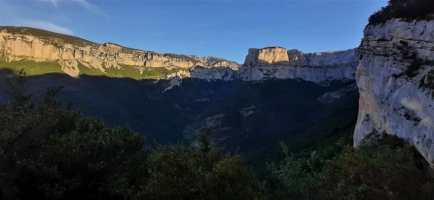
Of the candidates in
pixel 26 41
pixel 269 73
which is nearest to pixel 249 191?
pixel 26 41

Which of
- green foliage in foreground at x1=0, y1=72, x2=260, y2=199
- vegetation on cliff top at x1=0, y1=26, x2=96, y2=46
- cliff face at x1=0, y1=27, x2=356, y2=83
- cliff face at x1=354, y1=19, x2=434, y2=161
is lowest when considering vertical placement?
green foliage in foreground at x1=0, y1=72, x2=260, y2=199

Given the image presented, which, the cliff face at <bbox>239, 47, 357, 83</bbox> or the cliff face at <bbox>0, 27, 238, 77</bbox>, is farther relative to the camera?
the cliff face at <bbox>239, 47, 357, 83</bbox>

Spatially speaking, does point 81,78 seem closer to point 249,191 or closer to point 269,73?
point 269,73

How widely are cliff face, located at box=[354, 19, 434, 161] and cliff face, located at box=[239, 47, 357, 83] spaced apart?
131 meters

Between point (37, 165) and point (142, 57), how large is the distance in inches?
6939

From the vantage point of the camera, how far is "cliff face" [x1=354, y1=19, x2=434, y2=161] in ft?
55.6

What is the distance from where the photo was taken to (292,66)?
519ft

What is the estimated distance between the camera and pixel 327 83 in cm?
15550

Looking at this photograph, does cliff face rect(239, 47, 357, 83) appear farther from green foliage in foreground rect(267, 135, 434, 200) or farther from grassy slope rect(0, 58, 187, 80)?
green foliage in foreground rect(267, 135, 434, 200)

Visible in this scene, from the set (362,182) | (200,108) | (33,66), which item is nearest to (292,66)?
(200,108)

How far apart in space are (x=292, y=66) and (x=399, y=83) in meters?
142

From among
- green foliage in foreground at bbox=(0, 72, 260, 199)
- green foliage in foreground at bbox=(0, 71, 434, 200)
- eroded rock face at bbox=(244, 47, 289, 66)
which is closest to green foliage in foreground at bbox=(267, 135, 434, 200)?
green foliage in foreground at bbox=(0, 71, 434, 200)

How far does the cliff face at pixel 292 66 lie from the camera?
157 m

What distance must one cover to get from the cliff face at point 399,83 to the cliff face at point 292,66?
13086cm
